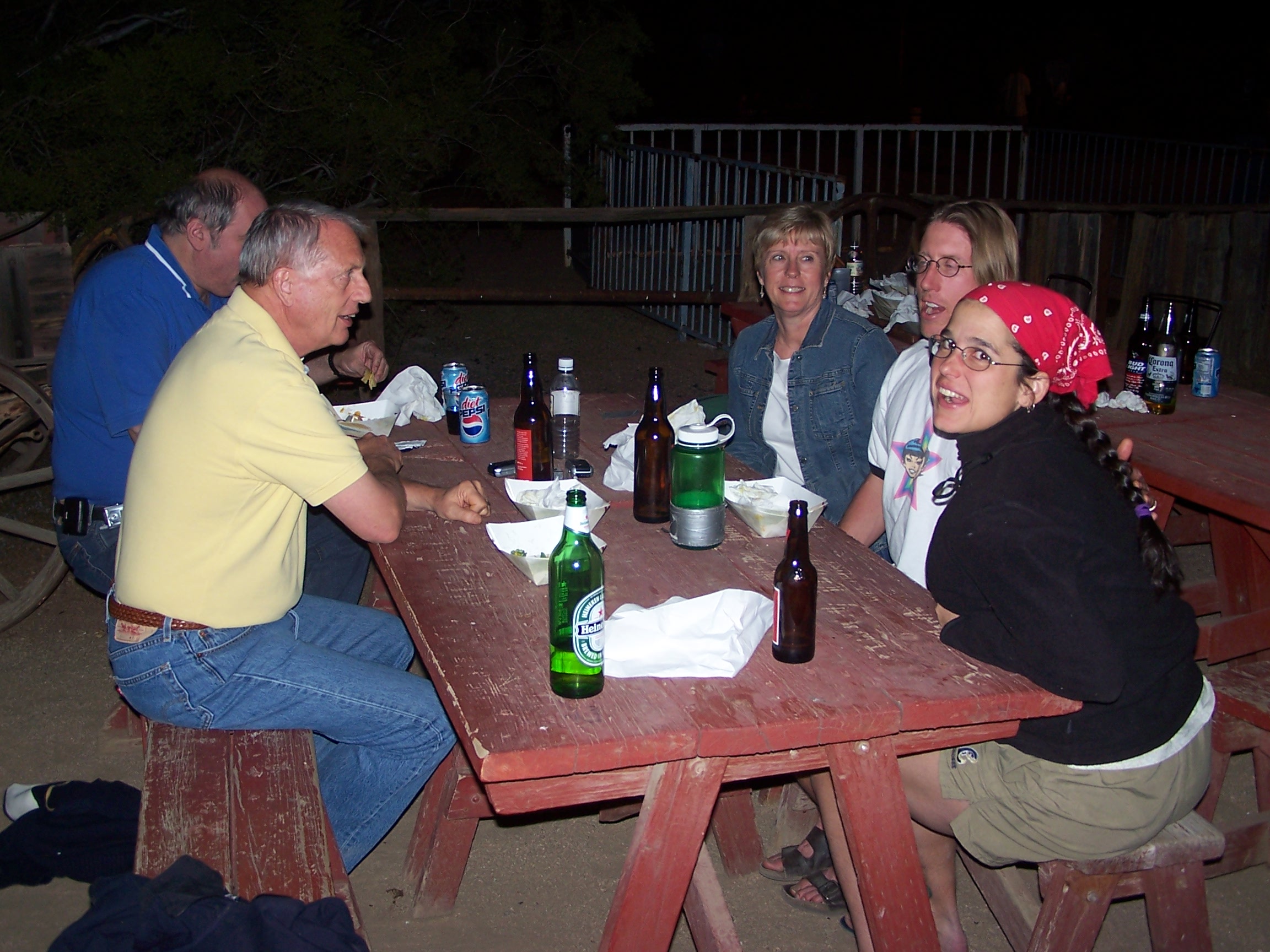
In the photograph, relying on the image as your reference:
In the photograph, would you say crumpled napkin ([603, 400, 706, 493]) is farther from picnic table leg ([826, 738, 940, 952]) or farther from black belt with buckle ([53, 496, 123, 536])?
black belt with buckle ([53, 496, 123, 536])

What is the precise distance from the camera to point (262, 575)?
2.54 m

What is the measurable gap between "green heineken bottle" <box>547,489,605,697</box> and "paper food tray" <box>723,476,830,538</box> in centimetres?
76

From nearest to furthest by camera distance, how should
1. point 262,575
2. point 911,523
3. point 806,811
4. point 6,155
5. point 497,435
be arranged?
point 262,575, point 911,523, point 806,811, point 497,435, point 6,155

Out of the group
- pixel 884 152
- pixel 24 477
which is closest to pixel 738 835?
pixel 24 477

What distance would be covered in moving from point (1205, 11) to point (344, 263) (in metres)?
38.1

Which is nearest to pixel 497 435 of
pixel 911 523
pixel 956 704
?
pixel 911 523

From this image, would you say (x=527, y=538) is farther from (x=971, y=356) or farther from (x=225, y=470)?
(x=971, y=356)

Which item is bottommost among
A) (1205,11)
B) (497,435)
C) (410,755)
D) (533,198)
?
(410,755)

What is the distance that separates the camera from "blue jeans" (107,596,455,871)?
8.27ft

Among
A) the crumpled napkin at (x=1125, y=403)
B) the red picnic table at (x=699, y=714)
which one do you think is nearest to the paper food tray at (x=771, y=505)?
the red picnic table at (x=699, y=714)

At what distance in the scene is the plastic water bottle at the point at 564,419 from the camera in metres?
3.49

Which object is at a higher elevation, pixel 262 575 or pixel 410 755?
pixel 262 575

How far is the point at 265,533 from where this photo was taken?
2508mm

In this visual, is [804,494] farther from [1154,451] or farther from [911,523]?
[1154,451]
